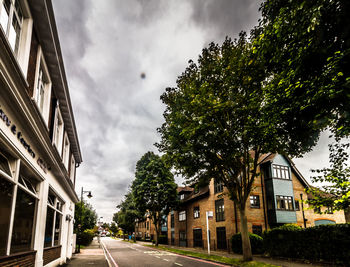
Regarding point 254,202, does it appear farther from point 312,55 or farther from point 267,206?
point 312,55

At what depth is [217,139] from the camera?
15344 millimetres

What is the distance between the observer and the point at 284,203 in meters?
25.8

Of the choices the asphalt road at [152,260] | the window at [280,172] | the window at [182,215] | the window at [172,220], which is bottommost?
the asphalt road at [152,260]

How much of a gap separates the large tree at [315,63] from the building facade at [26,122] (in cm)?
808

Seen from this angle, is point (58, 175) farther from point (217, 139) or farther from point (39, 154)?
point (217, 139)

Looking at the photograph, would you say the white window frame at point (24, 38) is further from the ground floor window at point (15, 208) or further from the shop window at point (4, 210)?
the shop window at point (4, 210)

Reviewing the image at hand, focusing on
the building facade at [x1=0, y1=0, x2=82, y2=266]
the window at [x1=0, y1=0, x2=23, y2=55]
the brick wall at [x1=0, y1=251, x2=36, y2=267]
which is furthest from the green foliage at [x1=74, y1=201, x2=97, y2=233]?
the window at [x1=0, y1=0, x2=23, y2=55]

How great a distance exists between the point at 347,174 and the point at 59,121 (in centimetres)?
1397

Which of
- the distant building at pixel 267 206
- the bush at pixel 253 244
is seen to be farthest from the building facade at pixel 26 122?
the distant building at pixel 267 206

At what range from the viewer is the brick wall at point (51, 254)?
411 inches

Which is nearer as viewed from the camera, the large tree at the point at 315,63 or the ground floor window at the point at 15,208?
the ground floor window at the point at 15,208

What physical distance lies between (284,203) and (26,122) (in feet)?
84.9

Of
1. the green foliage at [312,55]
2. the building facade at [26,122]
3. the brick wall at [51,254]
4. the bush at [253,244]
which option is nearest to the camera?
the building facade at [26,122]

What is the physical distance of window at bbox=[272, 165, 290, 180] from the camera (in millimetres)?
26625
